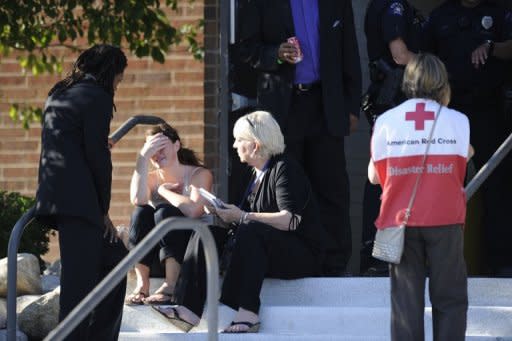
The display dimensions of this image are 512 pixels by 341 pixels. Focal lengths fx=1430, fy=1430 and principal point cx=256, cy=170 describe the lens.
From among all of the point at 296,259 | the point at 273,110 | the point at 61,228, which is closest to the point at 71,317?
the point at 61,228

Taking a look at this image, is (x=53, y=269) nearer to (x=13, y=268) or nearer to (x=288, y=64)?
(x=288, y=64)

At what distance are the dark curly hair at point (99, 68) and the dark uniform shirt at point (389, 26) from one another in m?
1.79

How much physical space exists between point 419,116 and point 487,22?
2418 millimetres

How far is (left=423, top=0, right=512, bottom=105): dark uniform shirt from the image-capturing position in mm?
8461

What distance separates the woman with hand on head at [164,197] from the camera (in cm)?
785

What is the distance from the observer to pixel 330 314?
752cm

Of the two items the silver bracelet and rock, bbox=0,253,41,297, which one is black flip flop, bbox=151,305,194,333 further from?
rock, bbox=0,253,41,297

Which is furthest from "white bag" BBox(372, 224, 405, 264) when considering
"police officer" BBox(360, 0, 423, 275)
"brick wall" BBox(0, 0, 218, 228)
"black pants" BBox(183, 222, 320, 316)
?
"brick wall" BBox(0, 0, 218, 228)

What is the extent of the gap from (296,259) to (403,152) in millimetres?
1588

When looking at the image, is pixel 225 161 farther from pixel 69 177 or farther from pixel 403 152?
pixel 403 152

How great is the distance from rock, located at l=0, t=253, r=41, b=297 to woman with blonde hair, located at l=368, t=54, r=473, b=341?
2695mm

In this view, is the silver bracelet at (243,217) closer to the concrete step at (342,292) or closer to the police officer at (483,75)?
the concrete step at (342,292)

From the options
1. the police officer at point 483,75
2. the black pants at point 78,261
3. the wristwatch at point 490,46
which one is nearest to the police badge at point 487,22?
the police officer at point 483,75

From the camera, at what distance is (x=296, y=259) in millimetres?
7715
